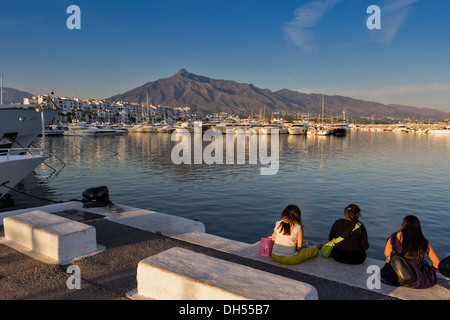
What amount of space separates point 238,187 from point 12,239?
16777 mm

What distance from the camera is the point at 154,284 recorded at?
5.11 metres

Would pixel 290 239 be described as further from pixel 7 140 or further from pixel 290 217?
pixel 7 140

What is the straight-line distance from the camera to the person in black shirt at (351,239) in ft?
20.7

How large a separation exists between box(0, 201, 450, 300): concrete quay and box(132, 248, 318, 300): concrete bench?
59 centimetres

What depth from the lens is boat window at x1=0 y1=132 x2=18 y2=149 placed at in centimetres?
2539

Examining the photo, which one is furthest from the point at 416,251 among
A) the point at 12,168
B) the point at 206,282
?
the point at 12,168

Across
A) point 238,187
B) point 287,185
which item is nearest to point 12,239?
point 238,187

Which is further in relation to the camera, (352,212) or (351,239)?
(351,239)

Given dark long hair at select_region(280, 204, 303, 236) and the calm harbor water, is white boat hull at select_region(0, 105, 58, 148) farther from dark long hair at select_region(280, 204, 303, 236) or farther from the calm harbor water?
dark long hair at select_region(280, 204, 303, 236)

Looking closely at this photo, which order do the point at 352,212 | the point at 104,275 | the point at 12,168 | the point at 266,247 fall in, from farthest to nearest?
the point at 12,168 → the point at 266,247 → the point at 352,212 → the point at 104,275

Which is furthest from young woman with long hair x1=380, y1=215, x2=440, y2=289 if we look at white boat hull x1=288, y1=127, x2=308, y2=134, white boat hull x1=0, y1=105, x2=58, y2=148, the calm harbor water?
white boat hull x1=288, y1=127, x2=308, y2=134

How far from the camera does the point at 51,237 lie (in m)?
6.80

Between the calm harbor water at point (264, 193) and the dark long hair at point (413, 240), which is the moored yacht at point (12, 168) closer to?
the calm harbor water at point (264, 193)

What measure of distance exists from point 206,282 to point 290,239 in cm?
248
